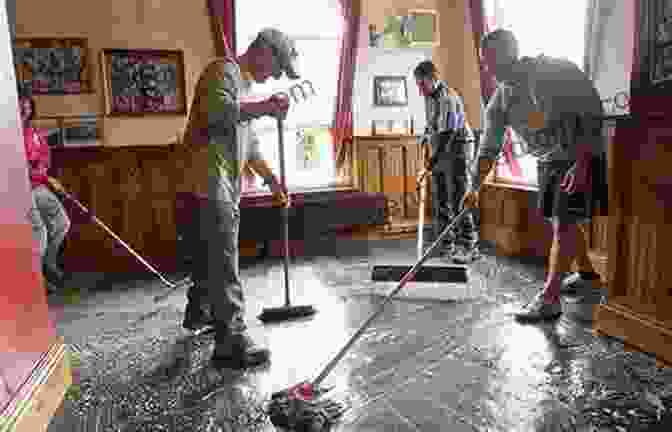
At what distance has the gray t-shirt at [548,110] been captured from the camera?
2389 millimetres

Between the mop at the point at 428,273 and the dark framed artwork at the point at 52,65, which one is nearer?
the mop at the point at 428,273

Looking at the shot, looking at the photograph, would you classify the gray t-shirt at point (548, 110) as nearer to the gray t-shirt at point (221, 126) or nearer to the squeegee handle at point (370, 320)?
the squeegee handle at point (370, 320)

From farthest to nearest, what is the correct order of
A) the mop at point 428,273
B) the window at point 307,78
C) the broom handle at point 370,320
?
1. the window at point 307,78
2. the mop at point 428,273
3. the broom handle at point 370,320

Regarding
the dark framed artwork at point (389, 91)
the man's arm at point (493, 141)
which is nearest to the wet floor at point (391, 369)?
the man's arm at point (493, 141)

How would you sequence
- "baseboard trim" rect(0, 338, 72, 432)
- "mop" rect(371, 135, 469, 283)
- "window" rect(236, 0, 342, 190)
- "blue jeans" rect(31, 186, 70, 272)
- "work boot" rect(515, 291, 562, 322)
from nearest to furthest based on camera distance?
1. "baseboard trim" rect(0, 338, 72, 432)
2. "work boot" rect(515, 291, 562, 322)
3. "mop" rect(371, 135, 469, 283)
4. "blue jeans" rect(31, 186, 70, 272)
5. "window" rect(236, 0, 342, 190)

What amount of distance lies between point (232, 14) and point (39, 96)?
1841 millimetres

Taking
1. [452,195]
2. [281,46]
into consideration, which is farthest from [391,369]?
[452,195]

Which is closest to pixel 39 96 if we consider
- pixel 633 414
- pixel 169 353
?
pixel 169 353

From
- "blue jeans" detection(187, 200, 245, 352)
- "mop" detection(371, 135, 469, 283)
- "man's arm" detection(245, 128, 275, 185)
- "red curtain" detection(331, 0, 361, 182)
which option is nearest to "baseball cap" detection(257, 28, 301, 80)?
"man's arm" detection(245, 128, 275, 185)

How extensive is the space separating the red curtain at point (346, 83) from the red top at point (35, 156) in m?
2.60

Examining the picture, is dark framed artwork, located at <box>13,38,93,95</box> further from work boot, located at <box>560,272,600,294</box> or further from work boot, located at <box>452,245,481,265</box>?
work boot, located at <box>560,272,600,294</box>

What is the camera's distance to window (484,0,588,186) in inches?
150

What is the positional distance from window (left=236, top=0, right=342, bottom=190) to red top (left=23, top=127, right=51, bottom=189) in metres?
1.82

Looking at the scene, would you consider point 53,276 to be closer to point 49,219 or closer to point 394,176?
point 49,219
